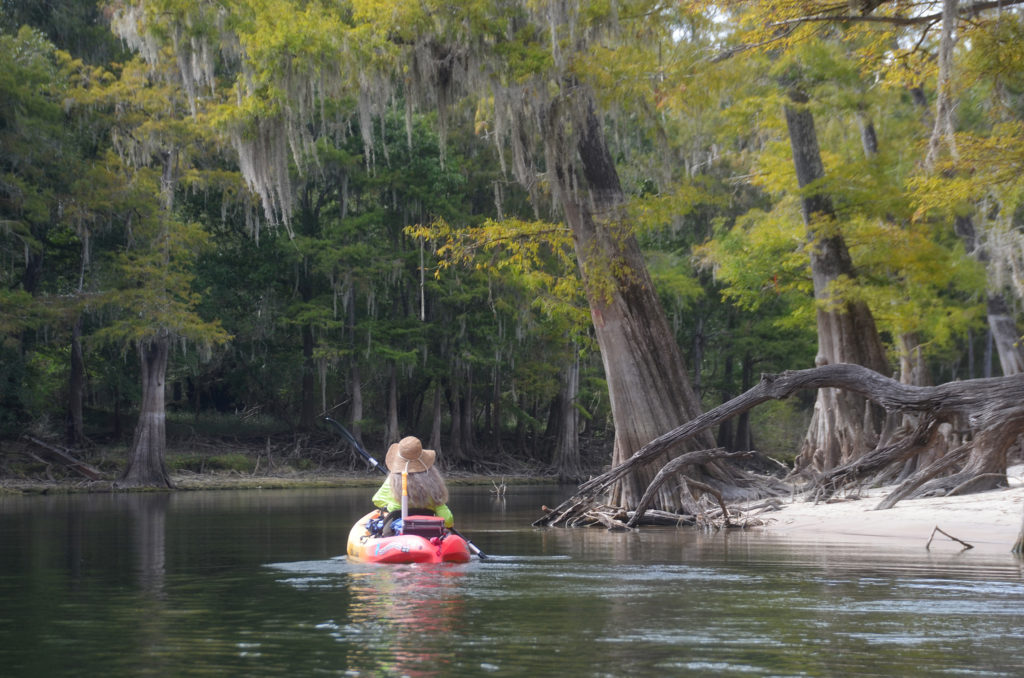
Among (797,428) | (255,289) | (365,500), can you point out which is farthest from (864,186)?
(797,428)

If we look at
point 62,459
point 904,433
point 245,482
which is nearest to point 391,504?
point 904,433

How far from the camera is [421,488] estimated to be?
1327cm

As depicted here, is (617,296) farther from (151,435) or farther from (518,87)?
(151,435)

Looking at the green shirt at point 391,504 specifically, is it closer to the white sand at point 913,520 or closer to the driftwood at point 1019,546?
the white sand at point 913,520

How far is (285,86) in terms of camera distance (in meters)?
19.0

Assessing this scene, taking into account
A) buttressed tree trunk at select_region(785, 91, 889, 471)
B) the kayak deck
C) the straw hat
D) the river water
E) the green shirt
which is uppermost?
buttressed tree trunk at select_region(785, 91, 889, 471)

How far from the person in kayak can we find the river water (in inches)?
40.6

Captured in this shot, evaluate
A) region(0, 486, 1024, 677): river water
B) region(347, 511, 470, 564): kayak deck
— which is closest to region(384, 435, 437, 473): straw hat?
region(347, 511, 470, 564): kayak deck

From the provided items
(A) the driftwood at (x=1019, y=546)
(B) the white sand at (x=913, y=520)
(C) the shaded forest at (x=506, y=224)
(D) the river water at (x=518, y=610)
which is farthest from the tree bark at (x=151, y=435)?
(A) the driftwood at (x=1019, y=546)

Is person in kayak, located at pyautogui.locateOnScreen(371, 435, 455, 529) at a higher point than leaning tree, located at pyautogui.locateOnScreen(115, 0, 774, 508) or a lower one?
lower

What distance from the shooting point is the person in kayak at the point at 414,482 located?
43.4 ft

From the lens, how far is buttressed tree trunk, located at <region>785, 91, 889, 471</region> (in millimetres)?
23609

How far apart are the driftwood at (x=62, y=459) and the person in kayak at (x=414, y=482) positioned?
74.7ft

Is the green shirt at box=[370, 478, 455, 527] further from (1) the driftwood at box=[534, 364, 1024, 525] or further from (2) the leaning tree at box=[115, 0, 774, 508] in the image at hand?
(2) the leaning tree at box=[115, 0, 774, 508]
